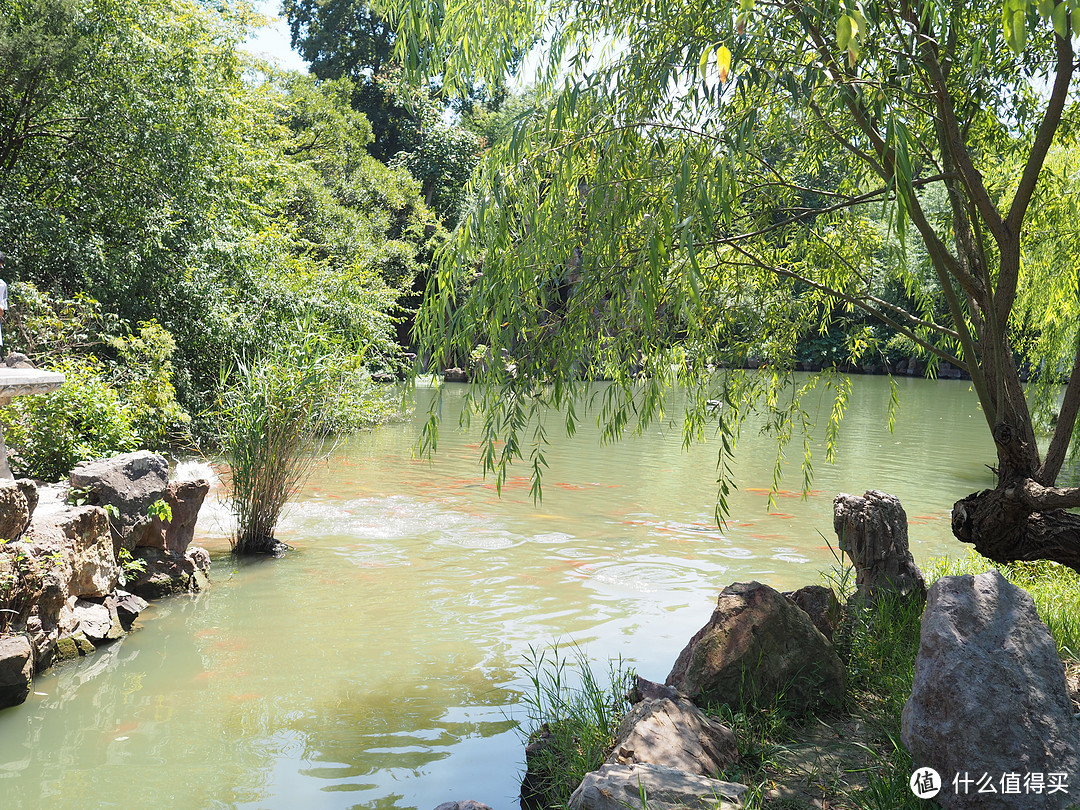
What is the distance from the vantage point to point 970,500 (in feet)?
14.7

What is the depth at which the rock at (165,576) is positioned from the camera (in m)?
6.63

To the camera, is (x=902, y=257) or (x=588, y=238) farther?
(x=588, y=238)

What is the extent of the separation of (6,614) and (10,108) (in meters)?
10.5

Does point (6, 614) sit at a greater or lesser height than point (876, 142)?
lesser

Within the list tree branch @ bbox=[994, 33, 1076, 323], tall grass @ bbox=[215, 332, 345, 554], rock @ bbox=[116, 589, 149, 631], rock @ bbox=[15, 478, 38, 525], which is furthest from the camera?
tall grass @ bbox=[215, 332, 345, 554]

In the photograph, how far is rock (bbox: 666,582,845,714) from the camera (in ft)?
13.4

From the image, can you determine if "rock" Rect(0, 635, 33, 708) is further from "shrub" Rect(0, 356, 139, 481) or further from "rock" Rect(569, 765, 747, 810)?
"rock" Rect(569, 765, 747, 810)

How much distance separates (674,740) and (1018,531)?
205cm

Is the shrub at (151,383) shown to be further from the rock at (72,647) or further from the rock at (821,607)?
the rock at (821,607)

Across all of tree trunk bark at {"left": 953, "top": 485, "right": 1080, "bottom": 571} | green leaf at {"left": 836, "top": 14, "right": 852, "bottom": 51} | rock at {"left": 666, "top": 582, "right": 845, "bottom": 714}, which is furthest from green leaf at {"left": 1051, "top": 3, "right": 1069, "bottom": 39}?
rock at {"left": 666, "top": 582, "right": 845, "bottom": 714}

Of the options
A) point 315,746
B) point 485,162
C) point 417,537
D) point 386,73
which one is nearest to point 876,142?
point 485,162

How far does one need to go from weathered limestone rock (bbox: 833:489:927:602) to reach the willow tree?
695mm

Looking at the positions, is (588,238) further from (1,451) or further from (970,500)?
(1,451)

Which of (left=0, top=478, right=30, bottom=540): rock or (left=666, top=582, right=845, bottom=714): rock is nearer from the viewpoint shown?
(left=666, top=582, right=845, bottom=714): rock
